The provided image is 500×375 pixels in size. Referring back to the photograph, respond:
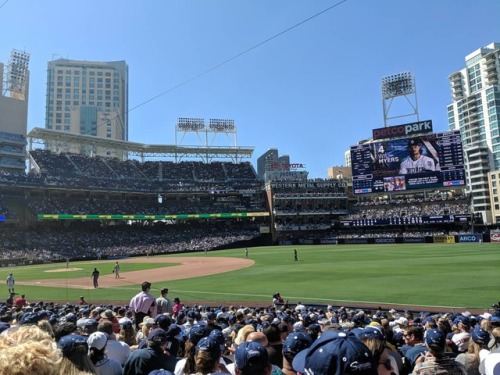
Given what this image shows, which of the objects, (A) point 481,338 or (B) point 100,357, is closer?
(B) point 100,357

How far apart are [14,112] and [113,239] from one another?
34.2 metres

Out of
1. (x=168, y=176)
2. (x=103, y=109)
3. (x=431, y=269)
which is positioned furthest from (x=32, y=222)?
(x=103, y=109)

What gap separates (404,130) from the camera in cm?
7938

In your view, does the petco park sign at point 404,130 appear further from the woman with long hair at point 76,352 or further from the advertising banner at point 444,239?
the woman with long hair at point 76,352

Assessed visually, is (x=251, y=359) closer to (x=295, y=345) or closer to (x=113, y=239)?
(x=295, y=345)

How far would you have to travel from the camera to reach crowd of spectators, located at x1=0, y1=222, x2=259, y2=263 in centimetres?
6519

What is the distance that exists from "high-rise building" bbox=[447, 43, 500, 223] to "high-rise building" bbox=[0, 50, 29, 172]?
113m

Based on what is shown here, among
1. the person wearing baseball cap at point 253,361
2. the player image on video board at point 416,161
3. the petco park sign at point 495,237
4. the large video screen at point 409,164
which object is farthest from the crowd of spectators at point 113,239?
the person wearing baseball cap at point 253,361

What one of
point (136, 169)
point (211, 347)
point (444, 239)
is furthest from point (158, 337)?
point (136, 169)

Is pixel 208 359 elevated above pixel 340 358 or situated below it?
below

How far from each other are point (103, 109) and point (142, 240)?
9432 cm

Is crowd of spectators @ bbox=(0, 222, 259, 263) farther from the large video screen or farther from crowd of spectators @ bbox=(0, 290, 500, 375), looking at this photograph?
crowd of spectators @ bbox=(0, 290, 500, 375)

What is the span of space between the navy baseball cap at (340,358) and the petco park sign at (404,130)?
8243cm

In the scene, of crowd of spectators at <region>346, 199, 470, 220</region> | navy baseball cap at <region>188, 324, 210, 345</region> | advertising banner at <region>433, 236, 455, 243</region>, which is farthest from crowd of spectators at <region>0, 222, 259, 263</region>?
navy baseball cap at <region>188, 324, 210, 345</region>
